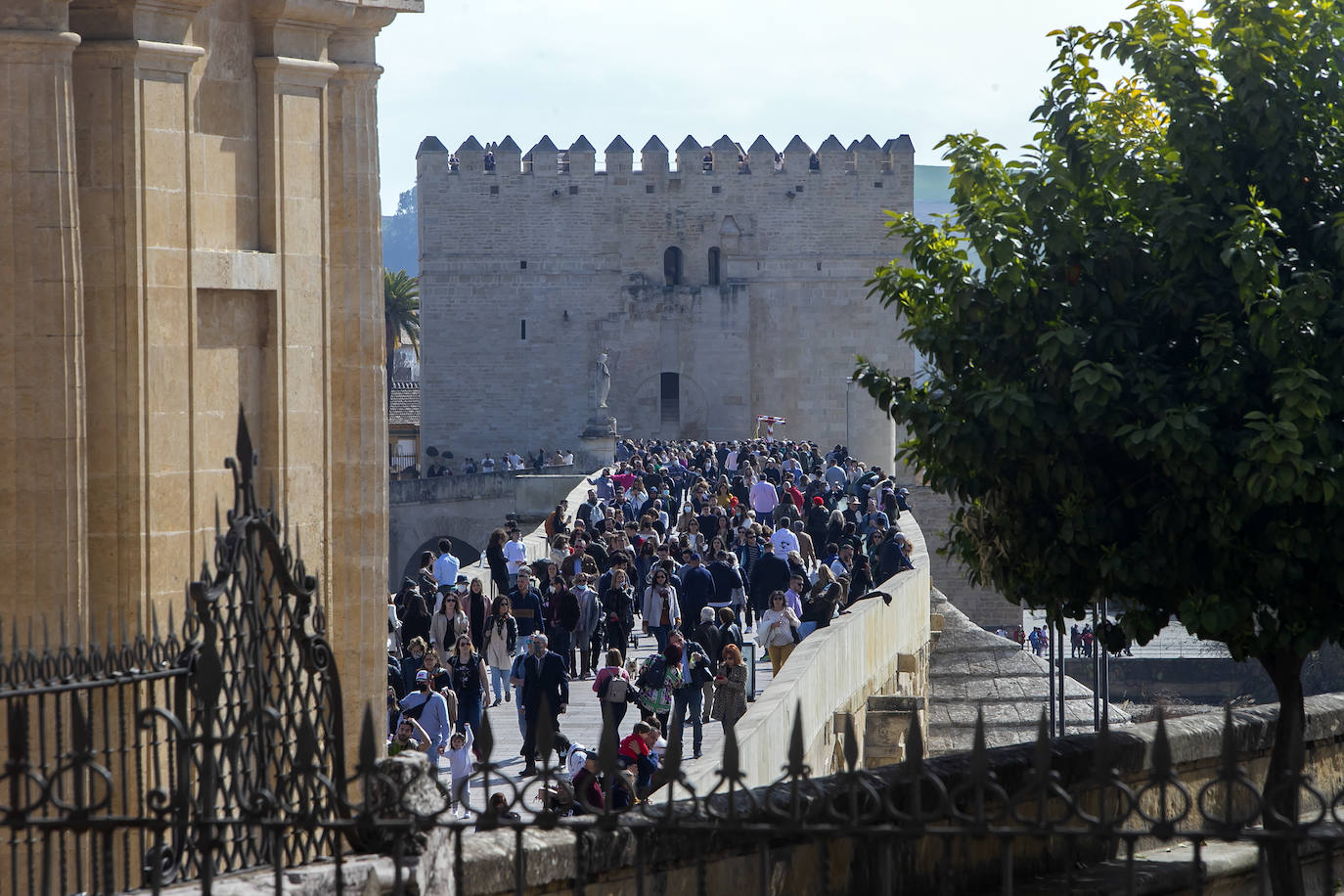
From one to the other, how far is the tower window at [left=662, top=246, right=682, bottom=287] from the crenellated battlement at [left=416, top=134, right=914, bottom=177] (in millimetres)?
2426

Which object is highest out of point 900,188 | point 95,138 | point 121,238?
point 900,188

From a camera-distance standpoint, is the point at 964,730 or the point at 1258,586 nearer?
the point at 1258,586

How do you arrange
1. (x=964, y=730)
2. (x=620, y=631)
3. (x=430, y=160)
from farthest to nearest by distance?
(x=430, y=160) < (x=964, y=730) < (x=620, y=631)

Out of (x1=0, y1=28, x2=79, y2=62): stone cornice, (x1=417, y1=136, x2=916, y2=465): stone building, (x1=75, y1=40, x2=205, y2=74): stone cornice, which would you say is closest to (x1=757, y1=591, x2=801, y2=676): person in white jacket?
(x1=75, y1=40, x2=205, y2=74): stone cornice

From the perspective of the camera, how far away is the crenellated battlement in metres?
47.2

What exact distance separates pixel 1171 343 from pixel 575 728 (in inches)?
267

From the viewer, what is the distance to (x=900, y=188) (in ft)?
156

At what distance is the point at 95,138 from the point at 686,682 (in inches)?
243

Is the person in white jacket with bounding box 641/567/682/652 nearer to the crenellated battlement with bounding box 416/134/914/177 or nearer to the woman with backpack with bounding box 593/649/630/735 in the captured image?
the woman with backpack with bounding box 593/649/630/735

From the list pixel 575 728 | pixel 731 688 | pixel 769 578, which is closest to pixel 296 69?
pixel 731 688

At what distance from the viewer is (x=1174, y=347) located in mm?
6273

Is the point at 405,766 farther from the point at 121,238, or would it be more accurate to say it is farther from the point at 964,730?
the point at 964,730

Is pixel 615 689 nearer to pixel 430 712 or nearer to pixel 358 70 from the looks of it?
pixel 430 712

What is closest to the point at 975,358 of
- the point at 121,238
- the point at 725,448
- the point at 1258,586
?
the point at 1258,586
